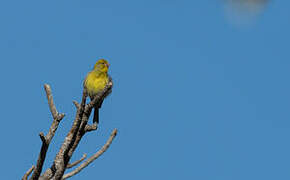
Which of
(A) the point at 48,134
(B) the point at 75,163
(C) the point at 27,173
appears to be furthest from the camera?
(B) the point at 75,163

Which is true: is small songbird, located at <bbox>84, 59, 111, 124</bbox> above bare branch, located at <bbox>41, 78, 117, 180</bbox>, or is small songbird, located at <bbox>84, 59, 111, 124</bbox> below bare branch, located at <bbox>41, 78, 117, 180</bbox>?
above

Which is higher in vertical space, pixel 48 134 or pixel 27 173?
pixel 48 134

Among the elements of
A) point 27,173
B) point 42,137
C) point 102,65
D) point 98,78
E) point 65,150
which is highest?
point 102,65

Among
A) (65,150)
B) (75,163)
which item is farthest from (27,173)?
(75,163)

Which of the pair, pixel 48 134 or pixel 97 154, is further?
pixel 97 154

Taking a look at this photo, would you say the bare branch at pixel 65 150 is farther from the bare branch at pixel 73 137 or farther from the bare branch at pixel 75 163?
the bare branch at pixel 75 163

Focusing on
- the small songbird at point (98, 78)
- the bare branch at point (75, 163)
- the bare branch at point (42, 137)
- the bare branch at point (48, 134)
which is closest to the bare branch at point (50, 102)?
the bare branch at point (48, 134)

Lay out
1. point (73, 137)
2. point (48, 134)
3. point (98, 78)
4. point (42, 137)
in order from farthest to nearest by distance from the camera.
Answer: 1. point (98, 78)
2. point (73, 137)
3. point (48, 134)
4. point (42, 137)

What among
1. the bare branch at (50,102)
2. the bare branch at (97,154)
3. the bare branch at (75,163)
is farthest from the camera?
the bare branch at (75,163)

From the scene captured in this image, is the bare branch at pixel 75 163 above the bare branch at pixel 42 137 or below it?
above

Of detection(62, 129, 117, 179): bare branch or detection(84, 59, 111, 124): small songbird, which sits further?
detection(84, 59, 111, 124): small songbird

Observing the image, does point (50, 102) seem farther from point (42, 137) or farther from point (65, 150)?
point (65, 150)

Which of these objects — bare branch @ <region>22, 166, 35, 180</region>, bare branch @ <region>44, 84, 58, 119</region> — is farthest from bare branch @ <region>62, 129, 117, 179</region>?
bare branch @ <region>44, 84, 58, 119</region>

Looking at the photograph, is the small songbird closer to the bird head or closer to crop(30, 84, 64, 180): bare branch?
the bird head
